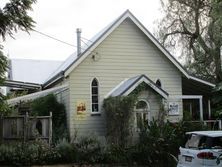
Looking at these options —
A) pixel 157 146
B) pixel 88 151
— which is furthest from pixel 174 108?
pixel 88 151

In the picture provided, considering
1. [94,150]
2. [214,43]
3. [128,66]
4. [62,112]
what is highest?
[214,43]

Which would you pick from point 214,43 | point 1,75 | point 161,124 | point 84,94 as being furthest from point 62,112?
point 214,43

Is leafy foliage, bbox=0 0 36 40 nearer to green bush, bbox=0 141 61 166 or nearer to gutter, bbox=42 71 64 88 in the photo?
green bush, bbox=0 141 61 166

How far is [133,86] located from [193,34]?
15.6 metres

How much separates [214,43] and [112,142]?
15807mm

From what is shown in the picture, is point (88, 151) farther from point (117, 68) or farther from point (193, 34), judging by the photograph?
point (193, 34)

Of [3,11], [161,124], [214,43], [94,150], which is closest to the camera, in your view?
[3,11]

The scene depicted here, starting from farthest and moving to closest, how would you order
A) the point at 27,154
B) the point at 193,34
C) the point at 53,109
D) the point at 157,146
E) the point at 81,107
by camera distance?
the point at 193,34 < the point at 53,109 < the point at 81,107 < the point at 157,146 < the point at 27,154

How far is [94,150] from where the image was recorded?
20016 mm

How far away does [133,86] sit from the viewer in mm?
23625

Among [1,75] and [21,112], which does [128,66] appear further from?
[1,75]

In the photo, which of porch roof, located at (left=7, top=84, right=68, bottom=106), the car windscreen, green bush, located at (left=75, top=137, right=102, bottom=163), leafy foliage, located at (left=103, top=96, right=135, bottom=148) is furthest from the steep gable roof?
the car windscreen

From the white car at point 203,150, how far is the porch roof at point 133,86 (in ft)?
30.4

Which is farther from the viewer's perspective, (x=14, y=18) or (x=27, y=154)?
(x=27, y=154)
